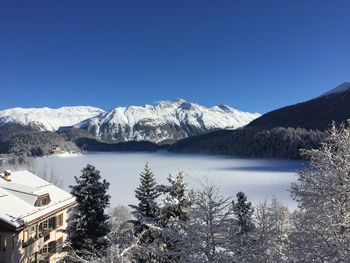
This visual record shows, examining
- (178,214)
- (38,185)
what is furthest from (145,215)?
(38,185)

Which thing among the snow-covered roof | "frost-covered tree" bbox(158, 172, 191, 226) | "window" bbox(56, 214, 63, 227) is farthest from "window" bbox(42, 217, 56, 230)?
"frost-covered tree" bbox(158, 172, 191, 226)

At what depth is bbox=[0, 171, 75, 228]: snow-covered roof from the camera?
3128 cm

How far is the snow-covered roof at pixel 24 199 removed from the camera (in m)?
31.3

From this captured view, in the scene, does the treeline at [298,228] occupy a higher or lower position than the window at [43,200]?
higher

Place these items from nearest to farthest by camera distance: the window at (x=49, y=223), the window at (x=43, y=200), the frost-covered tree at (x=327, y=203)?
the frost-covered tree at (x=327, y=203)
the window at (x=43, y=200)
the window at (x=49, y=223)

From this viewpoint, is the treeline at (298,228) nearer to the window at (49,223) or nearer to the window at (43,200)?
the window at (43,200)

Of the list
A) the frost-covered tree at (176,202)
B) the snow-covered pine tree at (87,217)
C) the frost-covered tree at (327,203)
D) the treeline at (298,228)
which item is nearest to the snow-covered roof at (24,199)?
the snow-covered pine tree at (87,217)

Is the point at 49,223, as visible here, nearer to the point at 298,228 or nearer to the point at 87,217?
the point at 87,217

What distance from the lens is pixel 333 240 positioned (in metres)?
13.8

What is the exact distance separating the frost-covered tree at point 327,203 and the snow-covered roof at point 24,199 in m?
22.6

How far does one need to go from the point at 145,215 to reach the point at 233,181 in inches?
5297

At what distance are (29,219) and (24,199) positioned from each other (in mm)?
3946

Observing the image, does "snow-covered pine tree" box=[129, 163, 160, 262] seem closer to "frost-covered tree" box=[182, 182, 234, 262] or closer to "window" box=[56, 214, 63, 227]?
"frost-covered tree" box=[182, 182, 234, 262]

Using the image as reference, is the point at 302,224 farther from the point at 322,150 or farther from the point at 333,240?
the point at 322,150
